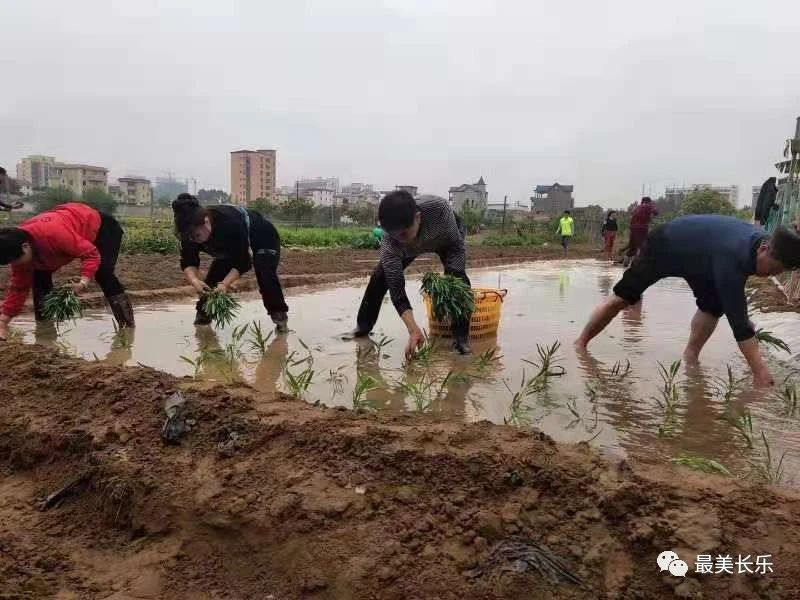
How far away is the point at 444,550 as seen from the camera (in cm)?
181

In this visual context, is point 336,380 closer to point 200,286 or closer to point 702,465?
point 200,286

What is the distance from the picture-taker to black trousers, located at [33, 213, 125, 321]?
16.8 feet

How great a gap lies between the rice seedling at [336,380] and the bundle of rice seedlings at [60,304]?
7.79ft

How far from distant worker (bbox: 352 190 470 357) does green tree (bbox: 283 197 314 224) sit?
28.7m

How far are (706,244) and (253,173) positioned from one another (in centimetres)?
8511

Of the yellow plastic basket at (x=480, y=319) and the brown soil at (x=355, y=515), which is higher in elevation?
the yellow plastic basket at (x=480, y=319)

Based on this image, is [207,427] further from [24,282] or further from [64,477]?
[24,282]

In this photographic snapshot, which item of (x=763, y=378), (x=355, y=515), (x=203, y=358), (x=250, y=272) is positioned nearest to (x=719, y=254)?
(x=763, y=378)

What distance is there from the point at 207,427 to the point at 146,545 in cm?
52

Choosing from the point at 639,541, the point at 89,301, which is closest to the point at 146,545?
the point at 639,541

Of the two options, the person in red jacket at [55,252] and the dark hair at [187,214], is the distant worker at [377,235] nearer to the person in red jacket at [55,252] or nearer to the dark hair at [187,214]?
the person in red jacket at [55,252]

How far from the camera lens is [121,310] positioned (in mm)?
5258

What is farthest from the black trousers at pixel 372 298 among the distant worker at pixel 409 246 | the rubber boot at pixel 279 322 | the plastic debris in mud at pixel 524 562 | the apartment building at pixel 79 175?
the apartment building at pixel 79 175

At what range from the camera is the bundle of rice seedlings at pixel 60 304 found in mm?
4934
